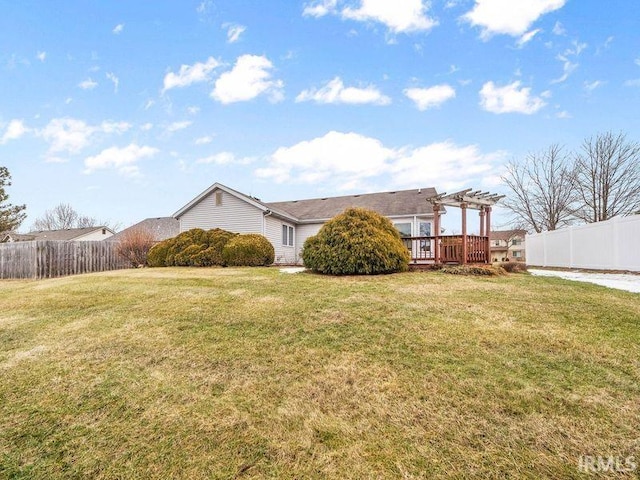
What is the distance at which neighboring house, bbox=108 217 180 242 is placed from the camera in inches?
1198

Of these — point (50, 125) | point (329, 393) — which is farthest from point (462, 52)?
point (50, 125)

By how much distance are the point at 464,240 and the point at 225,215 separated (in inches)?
477

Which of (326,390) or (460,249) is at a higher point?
(460,249)

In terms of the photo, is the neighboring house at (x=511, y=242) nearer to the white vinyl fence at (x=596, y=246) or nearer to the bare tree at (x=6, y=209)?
the white vinyl fence at (x=596, y=246)

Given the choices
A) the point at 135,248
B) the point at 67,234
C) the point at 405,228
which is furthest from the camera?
the point at 67,234

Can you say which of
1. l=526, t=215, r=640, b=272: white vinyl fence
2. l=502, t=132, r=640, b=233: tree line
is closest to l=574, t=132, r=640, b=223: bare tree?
l=502, t=132, r=640, b=233: tree line

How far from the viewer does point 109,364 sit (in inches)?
145

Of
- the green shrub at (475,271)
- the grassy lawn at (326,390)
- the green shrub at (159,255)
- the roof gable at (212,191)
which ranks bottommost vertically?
the grassy lawn at (326,390)

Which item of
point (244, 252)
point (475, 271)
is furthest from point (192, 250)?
point (475, 271)

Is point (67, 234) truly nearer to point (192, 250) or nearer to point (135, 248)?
point (135, 248)

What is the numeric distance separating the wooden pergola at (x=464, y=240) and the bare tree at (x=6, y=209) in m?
32.4

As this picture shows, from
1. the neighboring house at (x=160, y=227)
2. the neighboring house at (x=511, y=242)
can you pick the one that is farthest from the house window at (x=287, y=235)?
the neighboring house at (x=511, y=242)

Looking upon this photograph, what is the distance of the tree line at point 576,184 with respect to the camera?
2017 centimetres

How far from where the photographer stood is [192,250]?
14258mm
